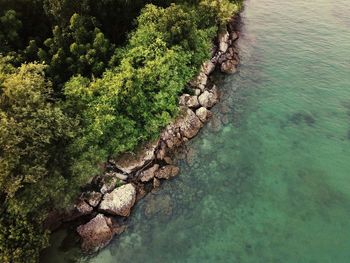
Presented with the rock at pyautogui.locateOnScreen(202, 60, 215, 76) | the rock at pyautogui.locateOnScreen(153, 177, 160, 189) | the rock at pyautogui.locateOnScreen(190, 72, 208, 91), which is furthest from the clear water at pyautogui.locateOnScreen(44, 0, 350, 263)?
the rock at pyautogui.locateOnScreen(190, 72, 208, 91)

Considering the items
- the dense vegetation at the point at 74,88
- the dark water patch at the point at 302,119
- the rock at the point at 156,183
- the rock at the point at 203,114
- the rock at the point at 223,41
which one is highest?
the dense vegetation at the point at 74,88

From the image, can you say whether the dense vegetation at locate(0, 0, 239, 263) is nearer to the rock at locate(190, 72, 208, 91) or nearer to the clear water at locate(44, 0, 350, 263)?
the rock at locate(190, 72, 208, 91)

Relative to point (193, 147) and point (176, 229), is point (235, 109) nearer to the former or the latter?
point (193, 147)

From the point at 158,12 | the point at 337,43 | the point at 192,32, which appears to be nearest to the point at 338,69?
the point at 337,43

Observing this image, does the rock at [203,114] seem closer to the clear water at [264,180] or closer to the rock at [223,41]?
the clear water at [264,180]

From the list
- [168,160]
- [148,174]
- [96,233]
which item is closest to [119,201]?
[96,233]

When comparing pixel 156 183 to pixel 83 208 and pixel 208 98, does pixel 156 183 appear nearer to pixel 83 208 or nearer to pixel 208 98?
pixel 83 208

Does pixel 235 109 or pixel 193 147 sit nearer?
pixel 193 147

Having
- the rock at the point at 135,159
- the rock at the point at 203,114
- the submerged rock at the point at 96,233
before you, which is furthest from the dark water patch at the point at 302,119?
the submerged rock at the point at 96,233
